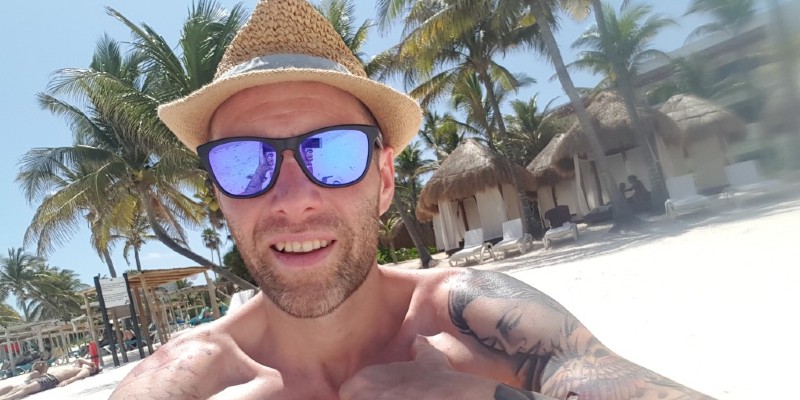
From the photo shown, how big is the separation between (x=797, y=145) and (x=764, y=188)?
10.3ft

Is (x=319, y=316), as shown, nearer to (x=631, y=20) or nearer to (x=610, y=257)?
(x=610, y=257)

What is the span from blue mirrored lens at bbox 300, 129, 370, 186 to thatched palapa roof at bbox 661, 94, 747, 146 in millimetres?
8232

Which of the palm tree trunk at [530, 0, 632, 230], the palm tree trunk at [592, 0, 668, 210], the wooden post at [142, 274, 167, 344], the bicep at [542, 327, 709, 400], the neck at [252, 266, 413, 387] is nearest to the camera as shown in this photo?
the bicep at [542, 327, 709, 400]

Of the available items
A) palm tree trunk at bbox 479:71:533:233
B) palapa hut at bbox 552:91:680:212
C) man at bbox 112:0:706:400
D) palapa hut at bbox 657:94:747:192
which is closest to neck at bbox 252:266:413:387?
man at bbox 112:0:706:400

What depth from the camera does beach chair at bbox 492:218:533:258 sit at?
13008mm

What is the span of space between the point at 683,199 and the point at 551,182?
9.18 m

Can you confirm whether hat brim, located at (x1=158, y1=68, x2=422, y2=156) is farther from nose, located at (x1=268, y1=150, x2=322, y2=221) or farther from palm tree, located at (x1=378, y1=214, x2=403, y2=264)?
palm tree, located at (x1=378, y1=214, x2=403, y2=264)

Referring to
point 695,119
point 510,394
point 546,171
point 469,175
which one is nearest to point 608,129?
point 695,119

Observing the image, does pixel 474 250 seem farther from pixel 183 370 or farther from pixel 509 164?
pixel 183 370

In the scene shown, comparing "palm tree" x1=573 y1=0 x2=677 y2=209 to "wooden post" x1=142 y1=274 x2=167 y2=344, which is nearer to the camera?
"palm tree" x1=573 y1=0 x2=677 y2=209

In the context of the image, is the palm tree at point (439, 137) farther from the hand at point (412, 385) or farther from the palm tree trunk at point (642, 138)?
the hand at point (412, 385)

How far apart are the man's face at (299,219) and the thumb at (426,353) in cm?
21

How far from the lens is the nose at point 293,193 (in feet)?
3.99

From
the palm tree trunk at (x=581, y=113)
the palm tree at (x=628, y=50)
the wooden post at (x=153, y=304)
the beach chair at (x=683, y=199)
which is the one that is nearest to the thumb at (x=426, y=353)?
the palm tree at (x=628, y=50)
